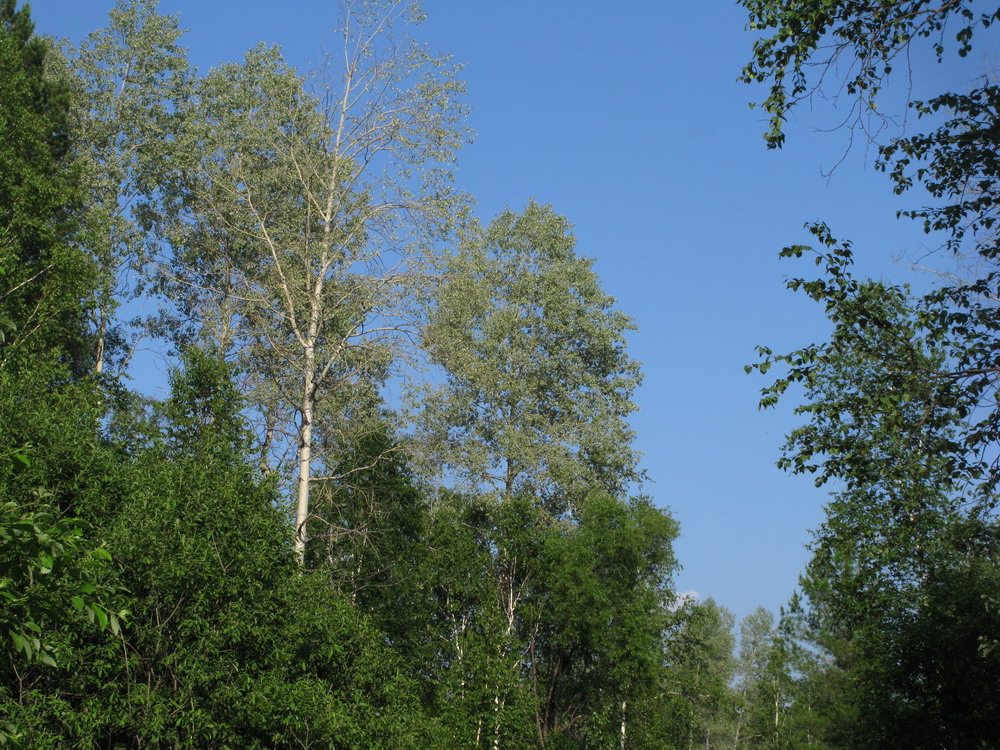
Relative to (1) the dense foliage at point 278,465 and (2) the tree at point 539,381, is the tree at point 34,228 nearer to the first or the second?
(1) the dense foliage at point 278,465

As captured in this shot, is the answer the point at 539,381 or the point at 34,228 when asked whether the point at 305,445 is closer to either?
the point at 34,228

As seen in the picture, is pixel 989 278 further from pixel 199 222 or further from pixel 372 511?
pixel 199 222

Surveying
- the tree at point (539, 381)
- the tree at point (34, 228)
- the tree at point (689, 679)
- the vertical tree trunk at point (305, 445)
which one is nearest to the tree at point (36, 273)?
the tree at point (34, 228)

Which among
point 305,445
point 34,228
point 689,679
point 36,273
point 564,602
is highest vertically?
point 34,228

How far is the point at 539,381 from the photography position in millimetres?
31375

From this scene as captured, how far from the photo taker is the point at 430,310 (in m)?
20.3

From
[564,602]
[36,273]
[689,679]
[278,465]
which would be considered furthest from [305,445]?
[689,679]

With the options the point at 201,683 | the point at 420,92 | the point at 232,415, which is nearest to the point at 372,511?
the point at 232,415

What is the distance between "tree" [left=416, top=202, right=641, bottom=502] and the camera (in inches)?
1179

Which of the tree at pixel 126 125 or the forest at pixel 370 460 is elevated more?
the tree at pixel 126 125

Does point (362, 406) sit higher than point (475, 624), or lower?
higher

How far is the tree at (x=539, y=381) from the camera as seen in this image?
98.2ft

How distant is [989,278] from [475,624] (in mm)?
19582

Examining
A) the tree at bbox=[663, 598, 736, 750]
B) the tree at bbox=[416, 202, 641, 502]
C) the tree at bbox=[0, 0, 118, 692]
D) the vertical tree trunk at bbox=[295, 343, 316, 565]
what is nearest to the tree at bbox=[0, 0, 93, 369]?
the tree at bbox=[0, 0, 118, 692]
